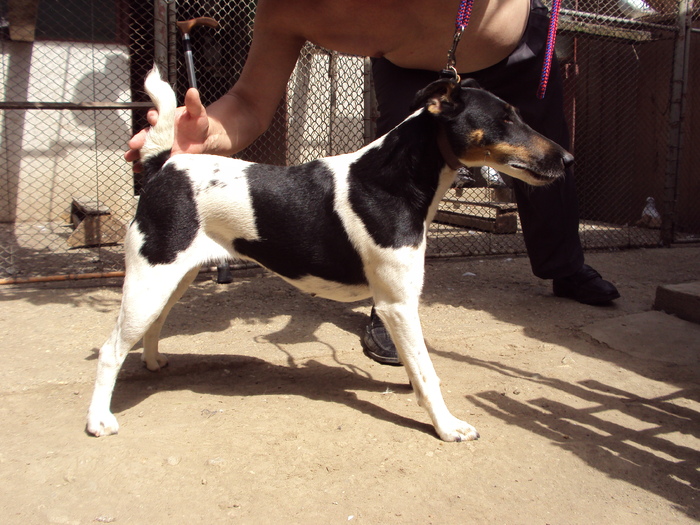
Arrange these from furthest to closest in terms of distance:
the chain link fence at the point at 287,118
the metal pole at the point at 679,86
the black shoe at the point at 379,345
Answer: the chain link fence at the point at 287,118, the metal pole at the point at 679,86, the black shoe at the point at 379,345

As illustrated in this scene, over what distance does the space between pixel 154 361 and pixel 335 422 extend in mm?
1052

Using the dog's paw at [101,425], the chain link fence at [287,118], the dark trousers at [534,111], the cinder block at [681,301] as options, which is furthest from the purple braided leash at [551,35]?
the chain link fence at [287,118]

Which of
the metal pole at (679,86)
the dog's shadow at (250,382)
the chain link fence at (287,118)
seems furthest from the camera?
the chain link fence at (287,118)

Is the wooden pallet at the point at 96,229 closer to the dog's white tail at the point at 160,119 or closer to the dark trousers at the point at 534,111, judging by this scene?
the dark trousers at the point at 534,111

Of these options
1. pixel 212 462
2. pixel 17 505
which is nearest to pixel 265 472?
pixel 212 462

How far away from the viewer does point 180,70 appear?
26.8 ft

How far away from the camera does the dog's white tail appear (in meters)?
2.42

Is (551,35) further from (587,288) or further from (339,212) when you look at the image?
(587,288)

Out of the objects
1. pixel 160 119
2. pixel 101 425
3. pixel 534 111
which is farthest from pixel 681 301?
pixel 101 425

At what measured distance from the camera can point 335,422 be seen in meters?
2.47

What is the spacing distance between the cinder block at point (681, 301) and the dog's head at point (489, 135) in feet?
6.79

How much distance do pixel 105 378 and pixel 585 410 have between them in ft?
6.68

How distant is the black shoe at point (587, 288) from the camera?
403cm

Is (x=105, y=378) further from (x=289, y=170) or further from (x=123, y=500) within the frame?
(x=289, y=170)
